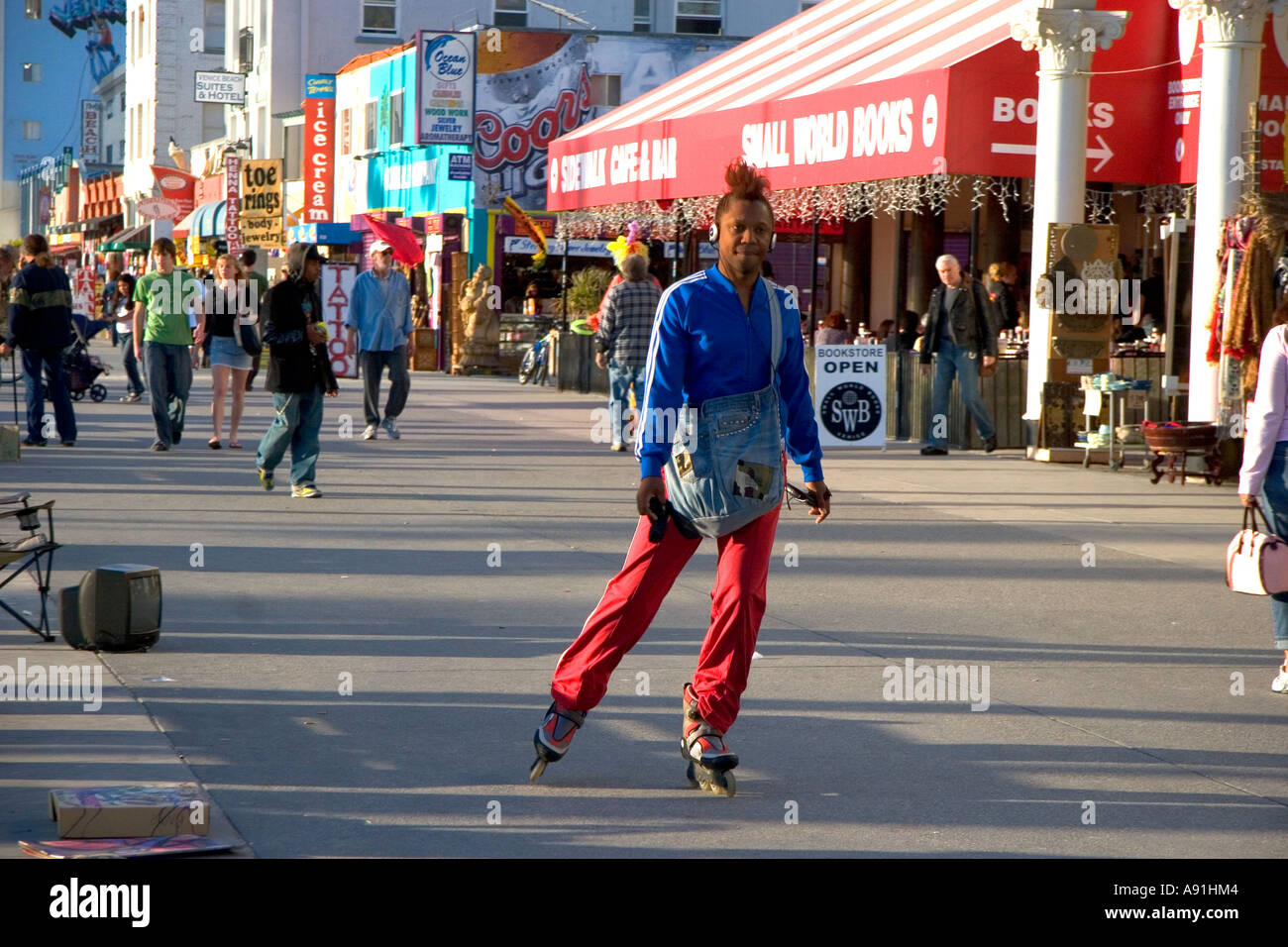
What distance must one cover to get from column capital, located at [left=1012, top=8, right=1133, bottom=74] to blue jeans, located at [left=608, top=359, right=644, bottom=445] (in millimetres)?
4735

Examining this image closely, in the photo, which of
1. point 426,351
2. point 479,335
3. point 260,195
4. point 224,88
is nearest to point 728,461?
point 479,335

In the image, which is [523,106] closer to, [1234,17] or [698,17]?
[698,17]

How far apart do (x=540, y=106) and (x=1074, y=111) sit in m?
21.3

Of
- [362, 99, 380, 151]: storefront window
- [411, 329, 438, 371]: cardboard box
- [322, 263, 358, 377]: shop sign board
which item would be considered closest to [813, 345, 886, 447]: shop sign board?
[322, 263, 358, 377]: shop sign board

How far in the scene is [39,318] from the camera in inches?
655

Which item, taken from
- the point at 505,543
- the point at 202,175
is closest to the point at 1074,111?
the point at 505,543

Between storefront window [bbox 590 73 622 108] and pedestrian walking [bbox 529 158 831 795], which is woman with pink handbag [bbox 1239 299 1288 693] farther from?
storefront window [bbox 590 73 622 108]

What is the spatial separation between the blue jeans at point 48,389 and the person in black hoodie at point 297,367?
398cm

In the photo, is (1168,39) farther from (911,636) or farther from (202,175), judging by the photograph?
(202,175)

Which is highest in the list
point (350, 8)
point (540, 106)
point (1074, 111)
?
point (350, 8)

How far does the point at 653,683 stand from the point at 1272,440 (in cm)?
273

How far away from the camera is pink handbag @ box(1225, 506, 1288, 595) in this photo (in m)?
7.30

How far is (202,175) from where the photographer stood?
59281 millimetres
